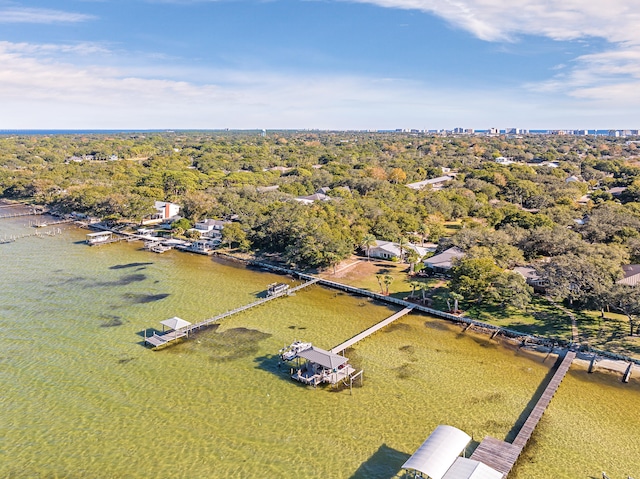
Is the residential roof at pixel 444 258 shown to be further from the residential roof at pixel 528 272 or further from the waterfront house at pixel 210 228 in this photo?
the waterfront house at pixel 210 228

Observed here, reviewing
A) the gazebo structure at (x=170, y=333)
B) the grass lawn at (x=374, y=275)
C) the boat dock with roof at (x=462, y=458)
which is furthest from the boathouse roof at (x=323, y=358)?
the grass lawn at (x=374, y=275)

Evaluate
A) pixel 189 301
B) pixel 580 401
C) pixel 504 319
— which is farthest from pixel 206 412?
pixel 504 319

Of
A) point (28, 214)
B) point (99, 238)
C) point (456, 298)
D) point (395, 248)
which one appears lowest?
point (99, 238)

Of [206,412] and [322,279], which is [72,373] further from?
[322,279]

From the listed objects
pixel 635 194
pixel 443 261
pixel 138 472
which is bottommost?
pixel 138 472

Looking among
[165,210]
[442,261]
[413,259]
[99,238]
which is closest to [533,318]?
[442,261]

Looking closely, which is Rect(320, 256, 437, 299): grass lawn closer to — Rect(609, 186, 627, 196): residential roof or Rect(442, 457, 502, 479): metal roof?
Rect(442, 457, 502, 479): metal roof

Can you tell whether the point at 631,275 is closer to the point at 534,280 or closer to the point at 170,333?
the point at 534,280
